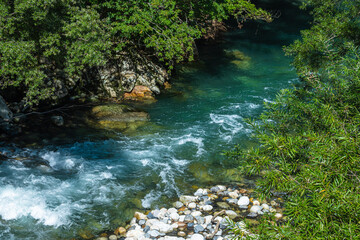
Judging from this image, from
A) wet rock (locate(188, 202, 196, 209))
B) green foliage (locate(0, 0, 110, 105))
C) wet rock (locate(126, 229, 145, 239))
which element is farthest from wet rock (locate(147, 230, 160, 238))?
green foliage (locate(0, 0, 110, 105))

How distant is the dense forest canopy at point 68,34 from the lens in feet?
40.9

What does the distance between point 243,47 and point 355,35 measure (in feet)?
56.5

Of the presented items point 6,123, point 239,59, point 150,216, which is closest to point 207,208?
point 150,216

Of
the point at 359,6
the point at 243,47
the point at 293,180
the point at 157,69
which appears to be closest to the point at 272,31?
the point at 243,47

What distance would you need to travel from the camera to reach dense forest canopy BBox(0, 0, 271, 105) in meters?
12.5

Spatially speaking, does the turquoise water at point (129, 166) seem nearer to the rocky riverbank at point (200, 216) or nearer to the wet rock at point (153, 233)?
the rocky riverbank at point (200, 216)

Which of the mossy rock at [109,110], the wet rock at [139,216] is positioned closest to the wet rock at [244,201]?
the wet rock at [139,216]

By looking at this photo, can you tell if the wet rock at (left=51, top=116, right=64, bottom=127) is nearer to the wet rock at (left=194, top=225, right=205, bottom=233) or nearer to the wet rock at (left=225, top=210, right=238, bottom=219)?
the wet rock at (left=194, top=225, right=205, bottom=233)

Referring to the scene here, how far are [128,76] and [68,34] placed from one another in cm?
547

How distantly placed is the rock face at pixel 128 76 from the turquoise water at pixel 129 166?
1.27 m

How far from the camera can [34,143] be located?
1305 cm

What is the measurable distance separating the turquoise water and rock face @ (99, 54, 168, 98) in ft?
4.17

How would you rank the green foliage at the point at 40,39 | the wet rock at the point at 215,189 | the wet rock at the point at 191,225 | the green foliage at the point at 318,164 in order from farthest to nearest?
the green foliage at the point at 40,39, the wet rock at the point at 215,189, the wet rock at the point at 191,225, the green foliage at the point at 318,164

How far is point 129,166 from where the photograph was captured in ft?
40.9
